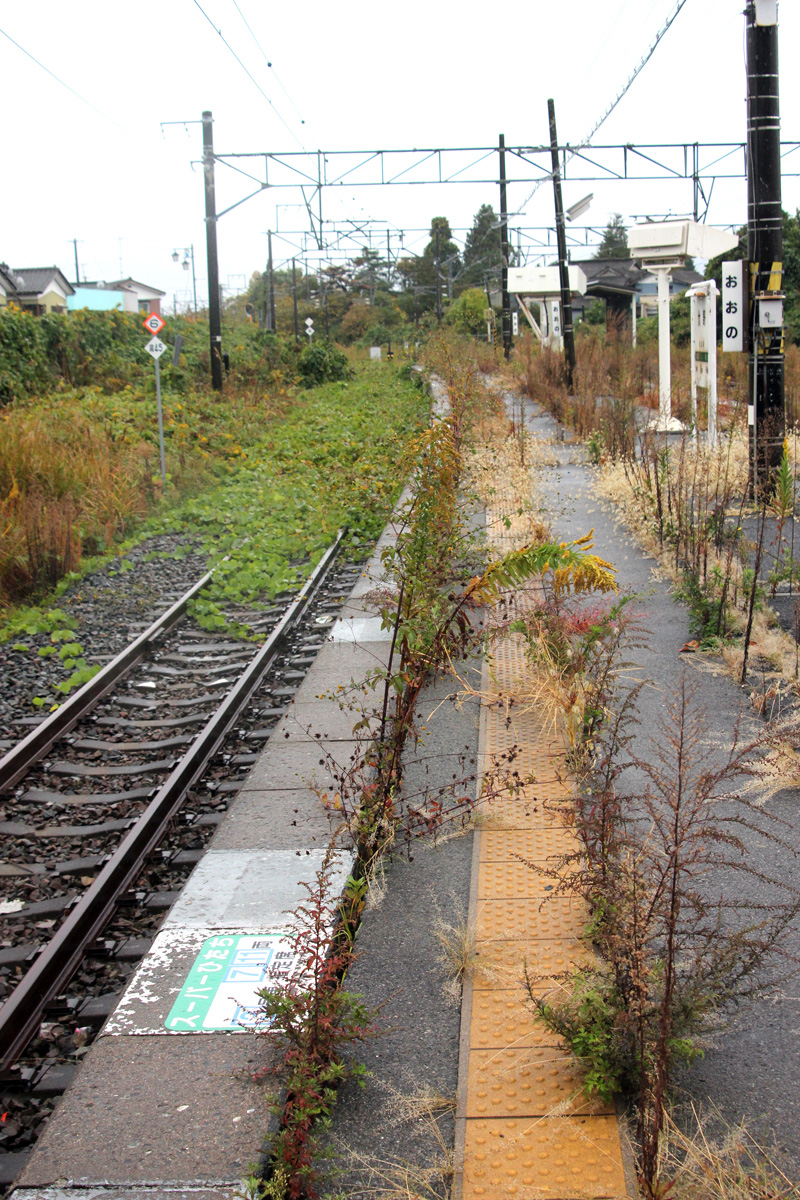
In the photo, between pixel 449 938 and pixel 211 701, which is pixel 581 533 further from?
pixel 449 938

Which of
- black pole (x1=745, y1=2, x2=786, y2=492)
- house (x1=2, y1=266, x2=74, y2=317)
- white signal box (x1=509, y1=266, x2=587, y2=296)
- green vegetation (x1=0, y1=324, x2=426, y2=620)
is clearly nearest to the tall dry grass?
green vegetation (x1=0, y1=324, x2=426, y2=620)

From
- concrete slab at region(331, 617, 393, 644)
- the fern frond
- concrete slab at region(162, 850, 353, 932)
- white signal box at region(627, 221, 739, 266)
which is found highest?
white signal box at region(627, 221, 739, 266)

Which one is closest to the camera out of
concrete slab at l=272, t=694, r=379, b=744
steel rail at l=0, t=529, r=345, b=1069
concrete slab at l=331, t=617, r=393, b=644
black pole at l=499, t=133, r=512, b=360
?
steel rail at l=0, t=529, r=345, b=1069

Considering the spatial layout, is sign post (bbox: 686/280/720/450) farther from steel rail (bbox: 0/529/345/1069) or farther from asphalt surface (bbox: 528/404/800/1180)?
steel rail (bbox: 0/529/345/1069)

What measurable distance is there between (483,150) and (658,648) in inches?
741

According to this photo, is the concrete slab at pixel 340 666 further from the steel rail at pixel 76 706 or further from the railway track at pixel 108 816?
the steel rail at pixel 76 706

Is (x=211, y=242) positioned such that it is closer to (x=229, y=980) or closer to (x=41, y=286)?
(x=229, y=980)

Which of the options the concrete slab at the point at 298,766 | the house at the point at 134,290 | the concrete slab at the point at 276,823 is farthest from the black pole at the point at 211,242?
the house at the point at 134,290

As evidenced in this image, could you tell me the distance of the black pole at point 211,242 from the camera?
21.9m

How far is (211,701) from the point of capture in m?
6.86

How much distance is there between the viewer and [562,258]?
2366 cm

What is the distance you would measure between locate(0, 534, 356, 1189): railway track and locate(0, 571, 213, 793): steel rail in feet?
0.04

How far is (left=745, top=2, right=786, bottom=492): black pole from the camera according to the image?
9.23 m

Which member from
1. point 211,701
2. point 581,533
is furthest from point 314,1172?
point 581,533
